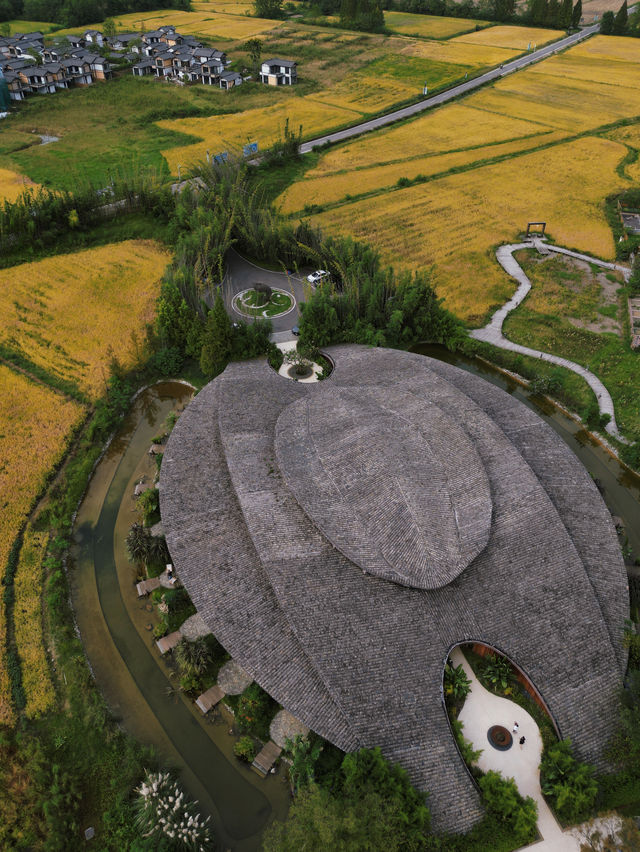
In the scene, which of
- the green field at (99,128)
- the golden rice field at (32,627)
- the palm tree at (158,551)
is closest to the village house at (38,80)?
the green field at (99,128)

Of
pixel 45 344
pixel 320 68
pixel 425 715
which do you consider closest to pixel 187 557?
pixel 425 715

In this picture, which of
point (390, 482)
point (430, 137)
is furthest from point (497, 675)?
point (430, 137)

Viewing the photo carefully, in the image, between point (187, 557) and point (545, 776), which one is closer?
point (545, 776)

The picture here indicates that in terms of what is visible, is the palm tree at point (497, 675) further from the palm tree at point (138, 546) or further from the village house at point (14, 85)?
the village house at point (14, 85)

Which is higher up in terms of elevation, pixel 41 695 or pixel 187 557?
pixel 187 557

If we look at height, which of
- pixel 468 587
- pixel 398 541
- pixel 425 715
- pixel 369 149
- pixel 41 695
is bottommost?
pixel 41 695

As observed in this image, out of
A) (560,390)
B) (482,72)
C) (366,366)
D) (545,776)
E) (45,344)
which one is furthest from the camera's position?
(482,72)

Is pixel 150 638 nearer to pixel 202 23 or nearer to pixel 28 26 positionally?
pixel 28 26

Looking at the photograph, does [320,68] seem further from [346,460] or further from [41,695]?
[41,695]
